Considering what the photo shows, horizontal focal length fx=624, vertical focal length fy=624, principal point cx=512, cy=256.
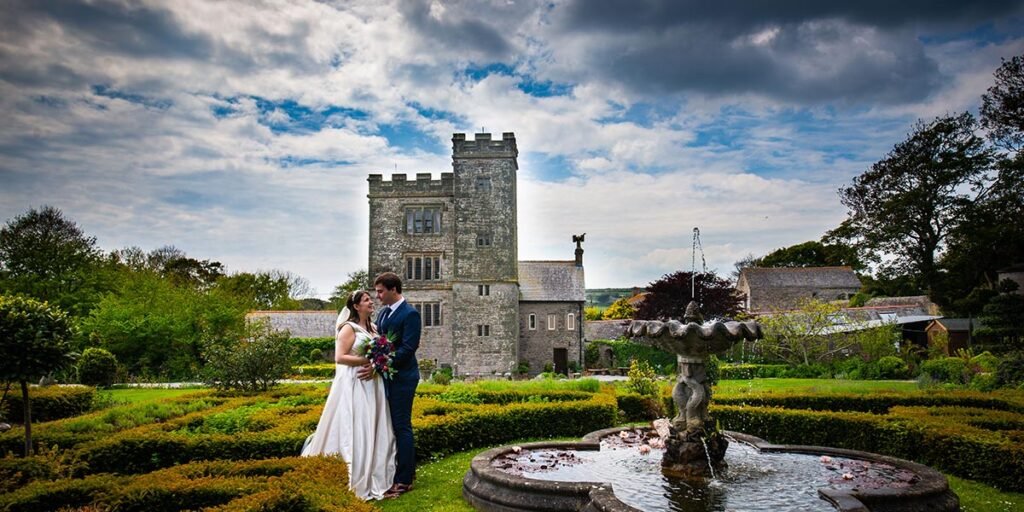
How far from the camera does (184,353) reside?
30625 mm

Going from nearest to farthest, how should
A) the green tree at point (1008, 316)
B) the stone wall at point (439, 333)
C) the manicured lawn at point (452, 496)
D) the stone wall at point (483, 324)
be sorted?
the manicured lawn at point (452, 496) < the green tree at point (1008, 316) < the stone wall at point (483, 324) < the stone wall at point (439, 333)

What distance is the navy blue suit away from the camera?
784 centimetres

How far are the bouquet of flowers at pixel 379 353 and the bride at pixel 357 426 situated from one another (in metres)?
0.08

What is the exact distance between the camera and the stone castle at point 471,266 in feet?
123

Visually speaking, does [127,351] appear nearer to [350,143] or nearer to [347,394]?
[350,143]

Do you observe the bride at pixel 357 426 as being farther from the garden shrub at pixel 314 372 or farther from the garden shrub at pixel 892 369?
the garden shrub at pixel 892 369

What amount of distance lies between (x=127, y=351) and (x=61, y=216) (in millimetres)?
18060

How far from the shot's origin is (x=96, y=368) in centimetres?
2348

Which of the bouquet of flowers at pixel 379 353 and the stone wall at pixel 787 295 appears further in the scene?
the stone wall at pixel 787 295

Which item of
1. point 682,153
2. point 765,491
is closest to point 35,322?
point 765,491

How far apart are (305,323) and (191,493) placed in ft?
132

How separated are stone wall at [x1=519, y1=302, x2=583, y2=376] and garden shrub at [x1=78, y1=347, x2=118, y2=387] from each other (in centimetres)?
2281

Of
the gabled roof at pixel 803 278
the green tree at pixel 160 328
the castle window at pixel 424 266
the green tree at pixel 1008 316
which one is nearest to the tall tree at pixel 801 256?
the gabled roof at pixel 803 278

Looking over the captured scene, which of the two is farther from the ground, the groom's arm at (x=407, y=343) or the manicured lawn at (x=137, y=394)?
the groom's arm at (x=407, y=343)
